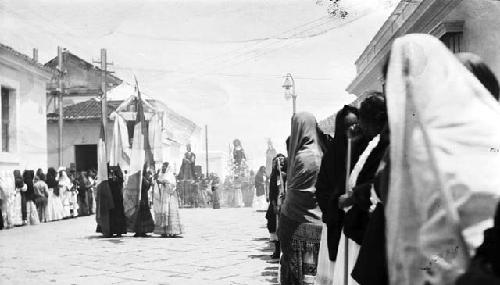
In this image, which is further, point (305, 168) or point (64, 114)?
point (64, 114)

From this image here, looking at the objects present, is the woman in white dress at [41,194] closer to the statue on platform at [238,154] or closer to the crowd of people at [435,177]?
the statue on platform at [238,154]

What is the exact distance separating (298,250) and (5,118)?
13945 mm

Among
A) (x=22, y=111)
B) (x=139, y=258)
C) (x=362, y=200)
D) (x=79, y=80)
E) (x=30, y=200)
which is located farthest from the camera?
(x=79, y=80)

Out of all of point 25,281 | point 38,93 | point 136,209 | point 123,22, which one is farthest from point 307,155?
point 38,93

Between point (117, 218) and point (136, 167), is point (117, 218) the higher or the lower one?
the lower one

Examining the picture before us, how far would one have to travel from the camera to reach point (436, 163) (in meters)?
1.54

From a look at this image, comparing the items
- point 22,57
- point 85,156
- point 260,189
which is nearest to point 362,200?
point 22,57

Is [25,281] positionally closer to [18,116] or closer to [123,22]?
[123,22]

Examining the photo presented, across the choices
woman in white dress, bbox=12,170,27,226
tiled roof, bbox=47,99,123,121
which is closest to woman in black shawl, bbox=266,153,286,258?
woman in white dress, bbox=12,170,27,226

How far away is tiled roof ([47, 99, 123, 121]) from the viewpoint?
84.2 feet

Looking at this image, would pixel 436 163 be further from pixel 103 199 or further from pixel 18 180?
pixel 18 180

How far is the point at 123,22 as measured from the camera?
7.42m

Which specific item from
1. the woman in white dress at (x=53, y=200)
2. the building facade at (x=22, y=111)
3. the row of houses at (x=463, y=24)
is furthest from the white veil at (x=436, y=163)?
the woman in white dress at (x=53, y=200)

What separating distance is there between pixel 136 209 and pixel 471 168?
10.1 metres
